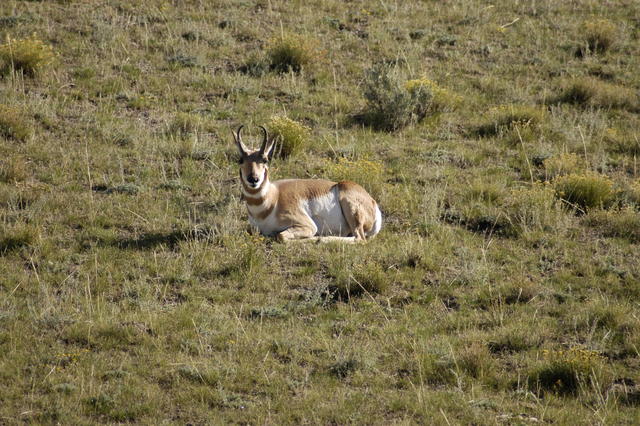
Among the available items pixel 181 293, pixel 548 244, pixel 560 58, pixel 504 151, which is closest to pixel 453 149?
pixel 504 151

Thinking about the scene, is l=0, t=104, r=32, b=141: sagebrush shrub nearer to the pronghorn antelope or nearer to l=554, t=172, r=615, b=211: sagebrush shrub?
the pronghorn antelope

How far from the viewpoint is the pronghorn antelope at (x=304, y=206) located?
Result: 39.0ft

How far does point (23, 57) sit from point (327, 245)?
747cm

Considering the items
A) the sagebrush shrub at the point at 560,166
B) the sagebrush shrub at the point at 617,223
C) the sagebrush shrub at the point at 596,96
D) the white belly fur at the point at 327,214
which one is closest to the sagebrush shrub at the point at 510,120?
the sagebrush shrub at the point at 596,96

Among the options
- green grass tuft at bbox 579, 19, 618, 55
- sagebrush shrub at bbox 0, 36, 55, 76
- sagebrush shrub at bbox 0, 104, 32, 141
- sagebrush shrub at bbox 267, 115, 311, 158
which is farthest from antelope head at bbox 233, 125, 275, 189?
green grass tuft at bbox 579, 19, 618, 55

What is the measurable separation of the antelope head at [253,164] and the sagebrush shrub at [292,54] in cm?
554

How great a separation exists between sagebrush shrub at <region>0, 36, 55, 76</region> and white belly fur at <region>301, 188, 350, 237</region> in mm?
6628

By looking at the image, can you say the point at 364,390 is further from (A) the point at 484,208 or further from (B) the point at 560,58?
(B) the point at 560,58

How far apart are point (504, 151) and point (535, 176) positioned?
1.08 m

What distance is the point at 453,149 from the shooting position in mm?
15281

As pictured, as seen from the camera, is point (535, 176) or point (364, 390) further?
point (535, 176)

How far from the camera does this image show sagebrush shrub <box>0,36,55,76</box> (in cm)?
1603

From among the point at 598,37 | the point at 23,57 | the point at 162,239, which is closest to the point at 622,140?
the point at 598,37

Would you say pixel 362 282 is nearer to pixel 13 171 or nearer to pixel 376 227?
pixel 376 227
